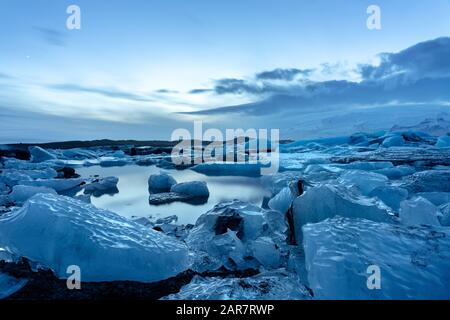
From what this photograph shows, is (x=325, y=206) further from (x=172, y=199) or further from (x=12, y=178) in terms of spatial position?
(x=12, y=178)

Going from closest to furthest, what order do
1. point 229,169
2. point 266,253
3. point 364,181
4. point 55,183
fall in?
point 266,253 < point 364,181 < point 55,183 < point 229,169

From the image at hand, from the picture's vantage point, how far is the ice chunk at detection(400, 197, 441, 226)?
3.16 meters

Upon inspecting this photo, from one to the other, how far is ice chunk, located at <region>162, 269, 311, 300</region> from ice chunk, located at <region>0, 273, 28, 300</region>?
3.87 ft

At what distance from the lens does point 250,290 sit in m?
1.98

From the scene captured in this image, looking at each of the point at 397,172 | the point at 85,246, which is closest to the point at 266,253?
the point at 85,246

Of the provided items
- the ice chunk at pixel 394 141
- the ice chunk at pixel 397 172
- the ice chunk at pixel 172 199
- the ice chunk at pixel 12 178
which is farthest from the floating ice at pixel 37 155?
the ice chunk at pixel 394 141

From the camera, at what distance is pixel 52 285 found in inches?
86.7

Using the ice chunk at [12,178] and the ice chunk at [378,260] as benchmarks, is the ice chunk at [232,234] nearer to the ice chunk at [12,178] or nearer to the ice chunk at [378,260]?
the ice chunk at [378,260]

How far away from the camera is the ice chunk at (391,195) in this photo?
4727 millimetres

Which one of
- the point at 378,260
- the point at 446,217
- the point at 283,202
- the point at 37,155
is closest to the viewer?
the point at 378,260

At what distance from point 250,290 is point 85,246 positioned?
4.36ft

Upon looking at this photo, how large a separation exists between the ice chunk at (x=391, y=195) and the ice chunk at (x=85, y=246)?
3858mm

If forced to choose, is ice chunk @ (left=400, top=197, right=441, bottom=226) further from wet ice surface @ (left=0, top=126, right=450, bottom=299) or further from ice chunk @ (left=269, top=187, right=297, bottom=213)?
ice chunk @ (left=269, top=187, right=297, bottom=213)

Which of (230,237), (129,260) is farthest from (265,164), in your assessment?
(129,260)
